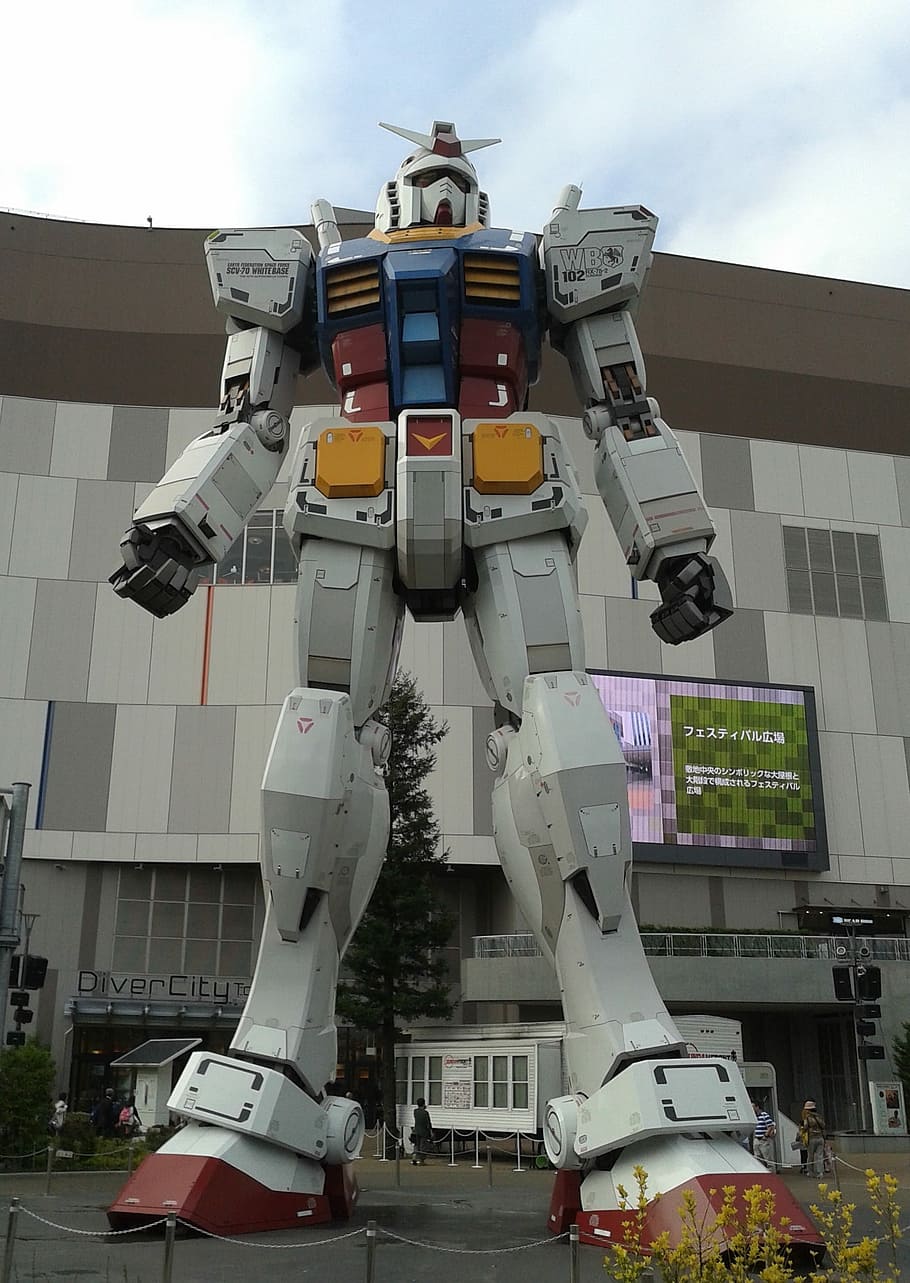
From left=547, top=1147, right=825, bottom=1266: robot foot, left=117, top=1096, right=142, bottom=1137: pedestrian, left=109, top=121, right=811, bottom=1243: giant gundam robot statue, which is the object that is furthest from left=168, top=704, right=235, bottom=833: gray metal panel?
left=547, top=1147, right=825, bottom=1266: robot foot

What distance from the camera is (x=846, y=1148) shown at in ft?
66.5

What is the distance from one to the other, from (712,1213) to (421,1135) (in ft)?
46.7

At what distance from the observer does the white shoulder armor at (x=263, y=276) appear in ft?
22.9

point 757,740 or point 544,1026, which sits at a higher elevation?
point 757,740

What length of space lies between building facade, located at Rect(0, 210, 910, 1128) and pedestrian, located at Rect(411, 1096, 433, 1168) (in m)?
8.28

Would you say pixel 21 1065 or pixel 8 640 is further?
pixel 8 640

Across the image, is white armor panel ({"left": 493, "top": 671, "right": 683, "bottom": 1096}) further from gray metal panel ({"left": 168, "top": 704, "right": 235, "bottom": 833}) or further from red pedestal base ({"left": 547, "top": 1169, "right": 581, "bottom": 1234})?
gray metal panel ({"left": 168, "top": 704, "right": 235, "bottom": 833})

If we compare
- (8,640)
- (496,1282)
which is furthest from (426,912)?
(496,1282)

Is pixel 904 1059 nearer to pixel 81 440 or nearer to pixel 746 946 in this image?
pixel 746 946

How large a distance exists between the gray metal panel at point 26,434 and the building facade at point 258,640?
7 cm

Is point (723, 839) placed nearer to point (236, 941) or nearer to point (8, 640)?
point (236, 941)

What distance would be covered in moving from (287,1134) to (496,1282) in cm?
142

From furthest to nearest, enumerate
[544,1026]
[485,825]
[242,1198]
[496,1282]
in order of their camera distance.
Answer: [485,825]
[544,1026]
[242,1198]
[496,1282]

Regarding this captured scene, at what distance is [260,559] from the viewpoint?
30.1 meters
